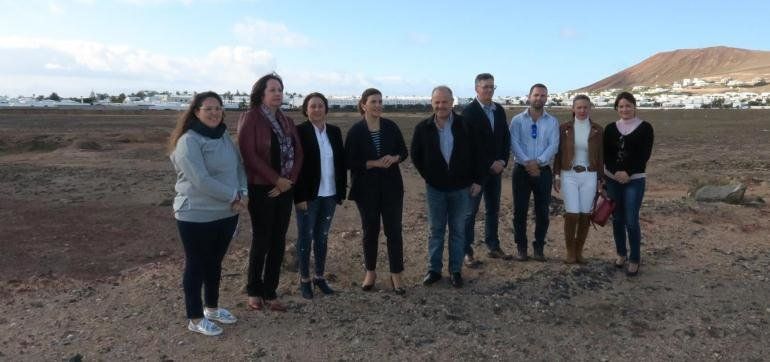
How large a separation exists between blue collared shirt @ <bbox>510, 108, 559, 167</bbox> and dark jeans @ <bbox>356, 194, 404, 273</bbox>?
1.38 meters

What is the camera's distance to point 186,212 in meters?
3.79

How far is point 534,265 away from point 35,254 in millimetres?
5685

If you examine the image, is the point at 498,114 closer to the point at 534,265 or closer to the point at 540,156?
the point at 540,156

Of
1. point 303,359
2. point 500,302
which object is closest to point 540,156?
point 500,302

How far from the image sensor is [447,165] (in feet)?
15.4

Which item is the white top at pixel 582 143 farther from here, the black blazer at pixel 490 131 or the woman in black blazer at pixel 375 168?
the woman in black blazer at pixel 375 168

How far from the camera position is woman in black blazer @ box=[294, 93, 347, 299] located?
14.5 feet

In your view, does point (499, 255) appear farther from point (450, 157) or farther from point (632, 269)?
point (450, 157)

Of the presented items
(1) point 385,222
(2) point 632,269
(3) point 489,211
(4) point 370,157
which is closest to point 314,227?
(1) point 385,222

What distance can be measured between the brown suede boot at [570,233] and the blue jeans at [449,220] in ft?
3.76

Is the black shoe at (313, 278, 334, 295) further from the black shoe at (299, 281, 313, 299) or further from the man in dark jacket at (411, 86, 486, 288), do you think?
the man in dark jacket at (411, 86, 486, 288)

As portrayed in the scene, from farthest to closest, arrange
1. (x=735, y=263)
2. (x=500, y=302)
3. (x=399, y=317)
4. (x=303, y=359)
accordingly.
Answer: (x=735, y=263) < (x=500, y=302) < (x=399, y=317) < (x=303, y=359)

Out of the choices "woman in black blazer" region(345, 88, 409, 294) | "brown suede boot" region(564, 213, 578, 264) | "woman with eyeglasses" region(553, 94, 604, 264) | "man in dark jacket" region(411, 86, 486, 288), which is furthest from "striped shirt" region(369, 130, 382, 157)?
"brown suede boot" region(564, 213, 578, 264)

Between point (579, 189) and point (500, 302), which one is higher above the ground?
point (579, 189)
